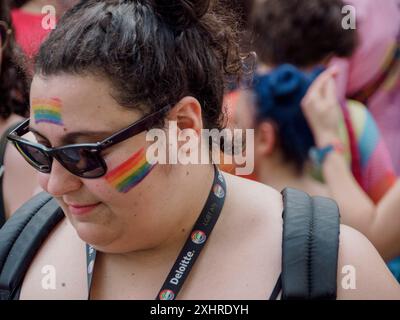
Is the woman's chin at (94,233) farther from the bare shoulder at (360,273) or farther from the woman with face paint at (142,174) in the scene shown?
the bare shoulder at (360,273)

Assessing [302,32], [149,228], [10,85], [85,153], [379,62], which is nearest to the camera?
[85,153]

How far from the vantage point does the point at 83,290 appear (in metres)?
1.83

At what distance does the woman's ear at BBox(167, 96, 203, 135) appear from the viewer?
1.73 meters

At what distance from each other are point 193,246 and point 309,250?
0.93ft

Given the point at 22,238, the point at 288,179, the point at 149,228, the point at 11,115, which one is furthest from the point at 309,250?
the point at 11,115

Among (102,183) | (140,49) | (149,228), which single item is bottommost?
(149,228)

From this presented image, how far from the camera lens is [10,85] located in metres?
2.97

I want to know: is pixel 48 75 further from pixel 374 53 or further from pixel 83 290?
pixel 374 53

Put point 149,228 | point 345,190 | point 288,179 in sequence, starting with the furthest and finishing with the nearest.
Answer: point 288,179 → point 345,190 → point 149,228

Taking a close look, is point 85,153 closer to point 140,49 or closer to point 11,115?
point 140,49

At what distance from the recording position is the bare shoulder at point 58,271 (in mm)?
1835
